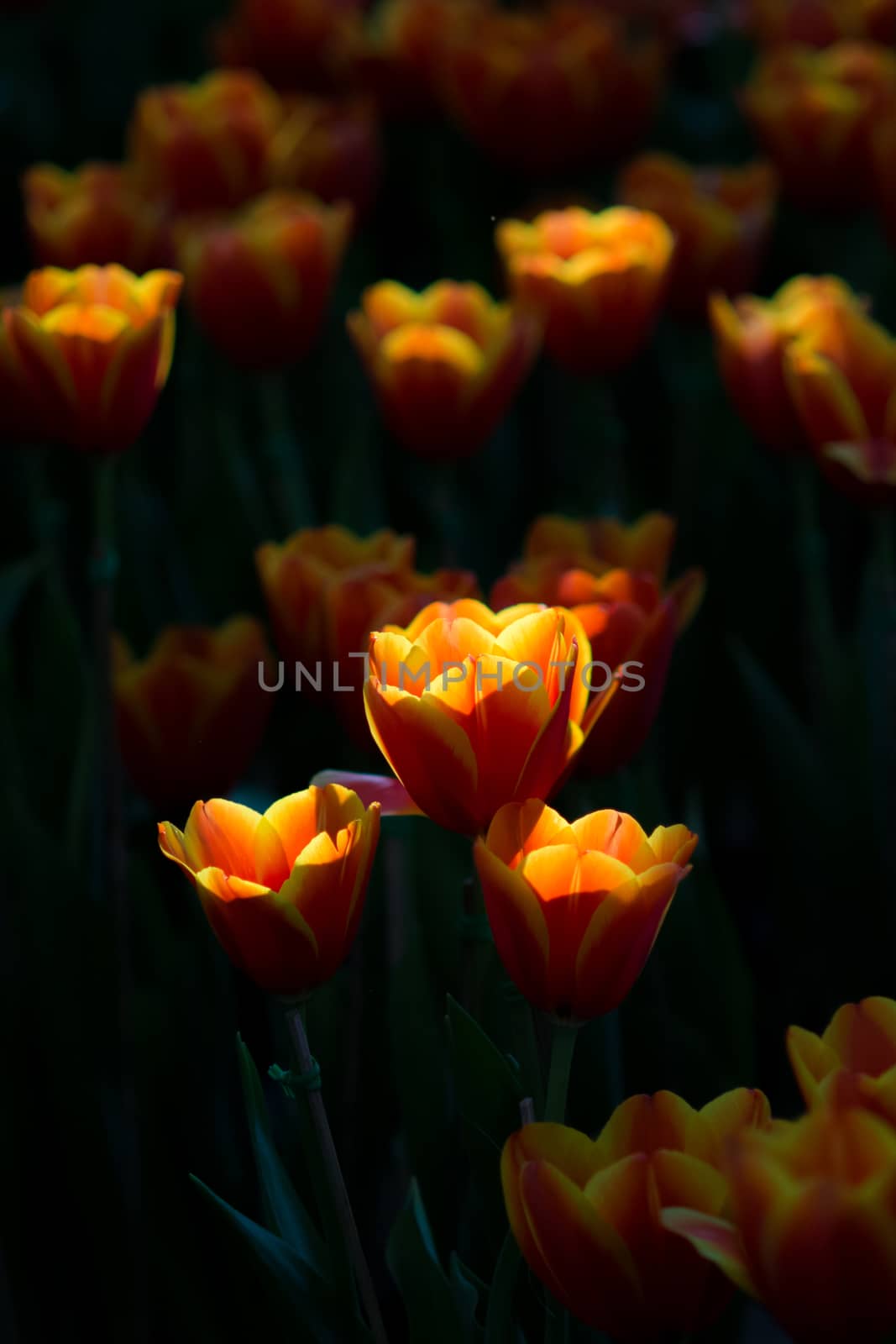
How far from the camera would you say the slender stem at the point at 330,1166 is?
55 cm

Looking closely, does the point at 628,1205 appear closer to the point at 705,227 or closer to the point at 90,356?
the point at 90,356

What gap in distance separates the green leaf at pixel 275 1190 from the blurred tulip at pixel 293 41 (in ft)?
5.27

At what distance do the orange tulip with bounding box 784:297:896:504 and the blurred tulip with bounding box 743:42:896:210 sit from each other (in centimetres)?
62

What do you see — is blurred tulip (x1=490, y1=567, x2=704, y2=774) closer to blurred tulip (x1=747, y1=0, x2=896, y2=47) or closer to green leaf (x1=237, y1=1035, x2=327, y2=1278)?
green leaf (x1=237, y1=1035, x2=327, y2=1278)

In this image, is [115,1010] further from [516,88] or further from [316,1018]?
[516,88]

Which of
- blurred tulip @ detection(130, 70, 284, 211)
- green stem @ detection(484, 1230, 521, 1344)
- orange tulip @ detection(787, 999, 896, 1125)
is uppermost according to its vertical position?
blurred tulip @ detection(130, 70, 284, 211)

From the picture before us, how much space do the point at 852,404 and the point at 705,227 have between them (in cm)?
48

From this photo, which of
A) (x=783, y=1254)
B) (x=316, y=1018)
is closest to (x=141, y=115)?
(x=316, y=1018)

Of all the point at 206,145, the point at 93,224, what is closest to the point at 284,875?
the point at 93,224

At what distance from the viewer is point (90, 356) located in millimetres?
831

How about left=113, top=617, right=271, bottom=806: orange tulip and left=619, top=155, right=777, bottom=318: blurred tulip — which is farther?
left=619, top=155, right=777, bottom=318: blurred tulip

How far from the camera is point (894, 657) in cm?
103

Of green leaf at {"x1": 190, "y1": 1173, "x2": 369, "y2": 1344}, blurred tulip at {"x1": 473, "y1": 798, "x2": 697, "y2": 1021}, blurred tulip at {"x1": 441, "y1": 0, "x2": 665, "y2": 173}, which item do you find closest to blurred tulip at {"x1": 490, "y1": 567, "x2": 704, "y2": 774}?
blurred tulip at {"x1": 473, "y1": 798, "x2": 697, "y2": 1021}

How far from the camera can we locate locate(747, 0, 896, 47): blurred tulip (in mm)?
1891
